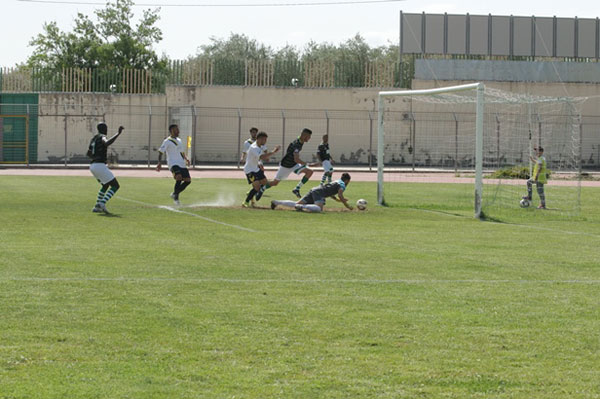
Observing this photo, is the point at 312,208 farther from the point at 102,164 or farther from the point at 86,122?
the point at 86,122

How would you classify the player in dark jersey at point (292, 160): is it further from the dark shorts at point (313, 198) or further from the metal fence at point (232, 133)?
the metal fence at point (232, 133)

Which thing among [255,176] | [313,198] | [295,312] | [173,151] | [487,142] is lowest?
[295,312]

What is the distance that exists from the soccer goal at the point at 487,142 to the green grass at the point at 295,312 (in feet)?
24.1

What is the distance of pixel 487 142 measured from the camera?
34.1 metres

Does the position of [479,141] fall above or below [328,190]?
above

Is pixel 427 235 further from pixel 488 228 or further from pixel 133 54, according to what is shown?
pixel 133 54

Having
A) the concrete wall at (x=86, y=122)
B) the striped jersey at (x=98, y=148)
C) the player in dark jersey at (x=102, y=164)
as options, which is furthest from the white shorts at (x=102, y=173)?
the concrete wall at (x=86, y=122)

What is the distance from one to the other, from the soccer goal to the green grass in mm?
7332

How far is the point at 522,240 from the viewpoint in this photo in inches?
608

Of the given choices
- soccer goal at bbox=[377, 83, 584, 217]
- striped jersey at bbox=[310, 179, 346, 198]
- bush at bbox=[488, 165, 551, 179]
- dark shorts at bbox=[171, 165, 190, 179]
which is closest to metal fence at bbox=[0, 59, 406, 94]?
soccer goal at bbox=[377, 83, 584, 217]

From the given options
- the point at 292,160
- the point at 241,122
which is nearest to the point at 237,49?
the point at 241,122

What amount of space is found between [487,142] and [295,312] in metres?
26.5

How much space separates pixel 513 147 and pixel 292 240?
25249 millimetres

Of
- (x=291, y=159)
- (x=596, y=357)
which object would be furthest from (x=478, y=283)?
(x=291, y=159)
